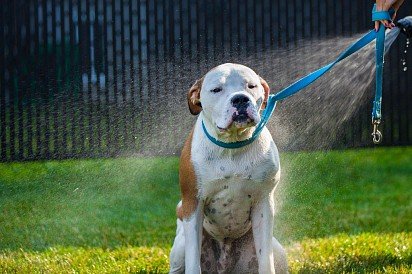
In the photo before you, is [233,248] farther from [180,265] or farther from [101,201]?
[101,201]

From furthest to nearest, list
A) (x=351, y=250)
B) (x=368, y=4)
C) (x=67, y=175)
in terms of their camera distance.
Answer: (x=368, y=4)
(x=67, y=175)
(x=351, y=250)

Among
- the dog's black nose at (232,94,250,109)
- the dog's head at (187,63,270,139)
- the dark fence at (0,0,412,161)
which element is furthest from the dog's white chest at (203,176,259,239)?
the dark fence at (0,0,412,161)

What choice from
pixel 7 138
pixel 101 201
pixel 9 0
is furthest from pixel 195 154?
pixel 9 0

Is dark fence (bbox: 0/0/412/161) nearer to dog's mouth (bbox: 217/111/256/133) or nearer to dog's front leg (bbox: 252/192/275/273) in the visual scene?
dog's front leg (bbox: 252/192/275/273)

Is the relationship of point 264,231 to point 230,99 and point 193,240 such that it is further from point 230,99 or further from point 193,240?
point 230,99

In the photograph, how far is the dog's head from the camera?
3.85 meters

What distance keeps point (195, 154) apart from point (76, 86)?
24.4 ft

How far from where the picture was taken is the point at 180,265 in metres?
4.38

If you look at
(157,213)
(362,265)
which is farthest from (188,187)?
(157,213)

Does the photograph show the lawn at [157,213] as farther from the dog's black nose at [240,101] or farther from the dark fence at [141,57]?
the dog's black nose at [240,101]

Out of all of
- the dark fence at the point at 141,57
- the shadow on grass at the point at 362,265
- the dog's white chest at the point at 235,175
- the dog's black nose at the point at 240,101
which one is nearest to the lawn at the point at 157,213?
the shadow on grass at the point at 362,265

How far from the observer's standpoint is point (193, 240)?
161 inches

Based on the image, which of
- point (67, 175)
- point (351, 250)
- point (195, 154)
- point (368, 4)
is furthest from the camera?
point (368, 4)

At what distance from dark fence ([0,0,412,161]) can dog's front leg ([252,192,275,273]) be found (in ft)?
22.3
